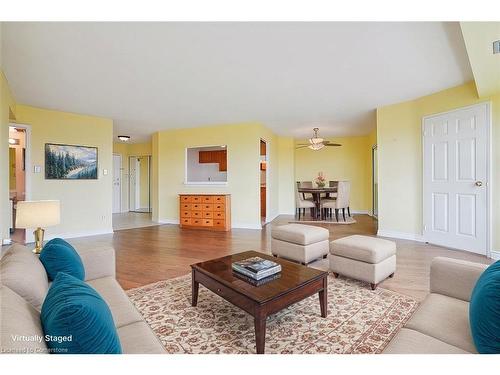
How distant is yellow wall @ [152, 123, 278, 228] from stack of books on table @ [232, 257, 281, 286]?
4.01m

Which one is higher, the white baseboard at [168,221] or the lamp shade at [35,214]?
the lamp shade at [35,214]

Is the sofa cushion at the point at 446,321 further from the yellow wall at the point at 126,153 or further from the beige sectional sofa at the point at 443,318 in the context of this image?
the yellow wall at the point at 126,153

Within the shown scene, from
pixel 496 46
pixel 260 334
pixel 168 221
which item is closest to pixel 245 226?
pixel 168 221

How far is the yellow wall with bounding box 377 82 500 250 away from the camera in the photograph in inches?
169

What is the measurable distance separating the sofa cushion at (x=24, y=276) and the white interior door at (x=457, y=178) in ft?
15.6

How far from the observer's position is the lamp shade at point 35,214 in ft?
6.31

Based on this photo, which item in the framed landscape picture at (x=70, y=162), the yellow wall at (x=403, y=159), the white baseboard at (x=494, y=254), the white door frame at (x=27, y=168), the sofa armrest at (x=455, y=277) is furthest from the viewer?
the framed landscape picture at (x=70, y=162)

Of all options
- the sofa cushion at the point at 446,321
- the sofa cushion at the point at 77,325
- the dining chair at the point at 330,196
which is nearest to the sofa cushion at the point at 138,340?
the sofa cushion at the point at 77,325

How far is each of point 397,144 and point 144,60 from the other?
4.31 meters

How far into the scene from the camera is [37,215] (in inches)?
77.2

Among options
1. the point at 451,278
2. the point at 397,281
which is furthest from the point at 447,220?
the point at 451,278

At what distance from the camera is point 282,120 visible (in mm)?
5930

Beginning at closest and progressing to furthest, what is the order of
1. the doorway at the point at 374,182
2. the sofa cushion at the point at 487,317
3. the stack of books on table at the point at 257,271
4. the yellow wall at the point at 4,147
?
the sofa cushion at the point at 487,317 < the stack of books on table at the point at 257,271 < the yellow wall at the point at 4,147 < the doorway at the point at 374,182

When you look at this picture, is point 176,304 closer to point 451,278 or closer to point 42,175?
point 451,278
